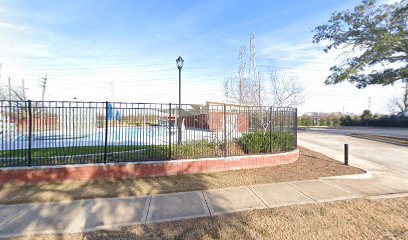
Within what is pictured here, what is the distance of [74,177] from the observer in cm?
650

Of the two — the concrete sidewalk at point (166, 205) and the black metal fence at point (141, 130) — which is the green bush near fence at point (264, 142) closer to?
the black metal fence at point (141, 130)

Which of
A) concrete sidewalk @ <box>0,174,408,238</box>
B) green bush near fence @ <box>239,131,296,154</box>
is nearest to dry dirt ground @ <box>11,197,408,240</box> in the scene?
concrete sidewalk @ <box>0,174,408,238</box>

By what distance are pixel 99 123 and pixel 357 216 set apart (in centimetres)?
740

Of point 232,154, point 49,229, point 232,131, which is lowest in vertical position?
point 49,229

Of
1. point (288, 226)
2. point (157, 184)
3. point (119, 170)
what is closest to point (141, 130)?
point (119, 170)

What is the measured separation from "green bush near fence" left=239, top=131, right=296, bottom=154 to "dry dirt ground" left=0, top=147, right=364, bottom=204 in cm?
89

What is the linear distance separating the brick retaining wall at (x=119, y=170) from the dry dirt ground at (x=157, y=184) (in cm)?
20

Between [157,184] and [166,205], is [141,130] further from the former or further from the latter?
[166,205]

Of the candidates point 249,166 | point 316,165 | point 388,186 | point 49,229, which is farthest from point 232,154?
point 49,229

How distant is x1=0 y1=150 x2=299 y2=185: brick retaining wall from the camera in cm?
629

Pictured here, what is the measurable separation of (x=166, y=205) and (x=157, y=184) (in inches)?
57.4

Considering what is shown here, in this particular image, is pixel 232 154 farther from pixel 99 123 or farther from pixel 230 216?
pixel 99 123

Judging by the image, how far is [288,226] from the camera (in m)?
3.90

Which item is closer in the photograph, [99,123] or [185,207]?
[185,207]
